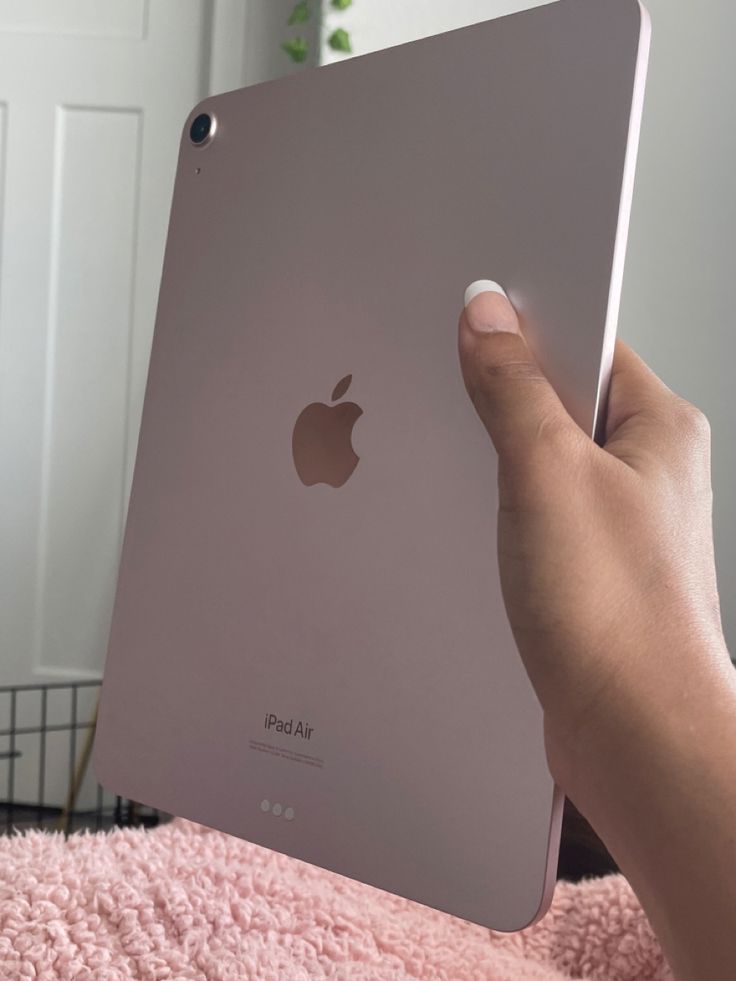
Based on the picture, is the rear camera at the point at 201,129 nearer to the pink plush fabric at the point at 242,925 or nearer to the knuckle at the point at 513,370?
the knuckle at the point at 513,370

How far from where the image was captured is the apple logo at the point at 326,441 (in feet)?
2.28

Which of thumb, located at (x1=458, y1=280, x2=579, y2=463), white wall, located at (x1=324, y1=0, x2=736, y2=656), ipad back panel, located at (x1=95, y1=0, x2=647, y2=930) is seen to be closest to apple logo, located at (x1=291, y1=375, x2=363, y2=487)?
ipad back panel, located at (x1=95, y1=0, x2=647, y2=930)

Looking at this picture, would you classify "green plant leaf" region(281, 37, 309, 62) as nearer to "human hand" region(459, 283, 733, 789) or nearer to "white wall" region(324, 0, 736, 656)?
"white wall" region(324, 0, 736, 656)

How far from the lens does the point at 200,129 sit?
852 mm

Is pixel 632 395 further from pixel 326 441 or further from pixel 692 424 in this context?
pixel 326 441

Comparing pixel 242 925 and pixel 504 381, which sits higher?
pixel 504 381

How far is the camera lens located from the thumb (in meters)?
0.34

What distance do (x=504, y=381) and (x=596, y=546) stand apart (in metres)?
0.13

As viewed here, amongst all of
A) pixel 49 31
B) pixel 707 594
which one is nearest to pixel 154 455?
pixel 707 594

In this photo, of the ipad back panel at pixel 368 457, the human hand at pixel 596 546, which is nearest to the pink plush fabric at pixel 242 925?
the ipad back panel at pixel 368 457

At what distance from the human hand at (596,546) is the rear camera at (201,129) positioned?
0.38 m

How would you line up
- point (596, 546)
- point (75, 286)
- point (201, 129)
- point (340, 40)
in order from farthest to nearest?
point (75, 286), point (340, 40), point (201, 129), point (596, 546)

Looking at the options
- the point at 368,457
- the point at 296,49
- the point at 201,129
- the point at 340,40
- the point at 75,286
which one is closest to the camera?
the point at 368,457

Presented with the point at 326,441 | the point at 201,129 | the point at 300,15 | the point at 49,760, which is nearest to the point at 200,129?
the point at 201,129
